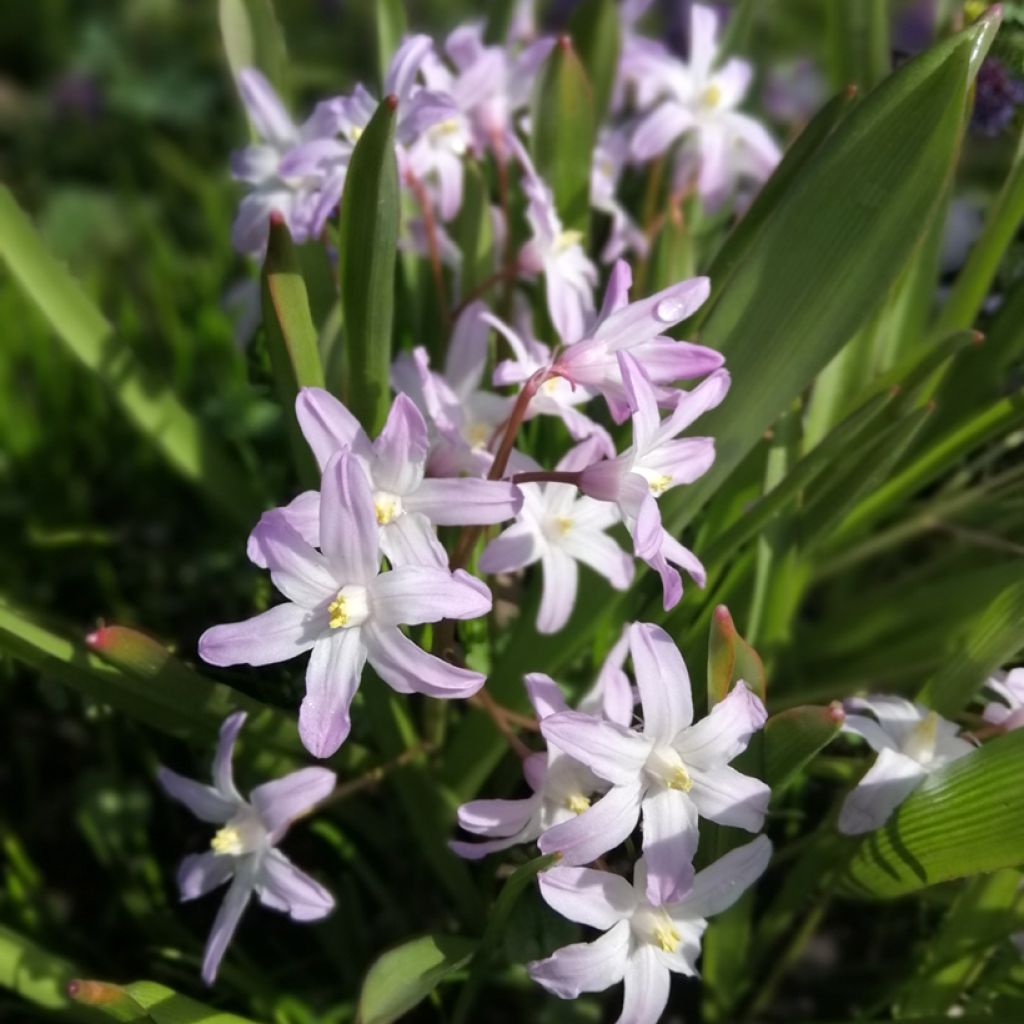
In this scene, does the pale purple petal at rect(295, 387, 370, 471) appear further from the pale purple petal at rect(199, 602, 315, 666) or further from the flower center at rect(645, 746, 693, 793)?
the flower center at rect(645, 746, 693, 793)

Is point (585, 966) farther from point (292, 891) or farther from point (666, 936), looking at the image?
point (292, 891)

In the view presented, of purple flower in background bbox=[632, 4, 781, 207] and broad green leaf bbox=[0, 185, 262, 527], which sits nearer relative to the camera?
broad green leaf bbox=[0, 185, 262, 527]

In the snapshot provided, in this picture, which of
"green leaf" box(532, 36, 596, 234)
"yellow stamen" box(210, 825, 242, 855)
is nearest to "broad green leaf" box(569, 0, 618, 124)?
"green leaf" box(532, 36, 596, 234)

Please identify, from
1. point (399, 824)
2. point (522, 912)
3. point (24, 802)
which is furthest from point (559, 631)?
point (24, 802)

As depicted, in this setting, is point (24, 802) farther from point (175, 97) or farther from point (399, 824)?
point (175, 97)

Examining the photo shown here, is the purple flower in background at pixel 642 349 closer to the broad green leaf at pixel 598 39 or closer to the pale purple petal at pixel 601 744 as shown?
the pale purple petal at pixel 601 744

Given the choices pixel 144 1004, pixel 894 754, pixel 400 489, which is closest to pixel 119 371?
pixel 400 489
